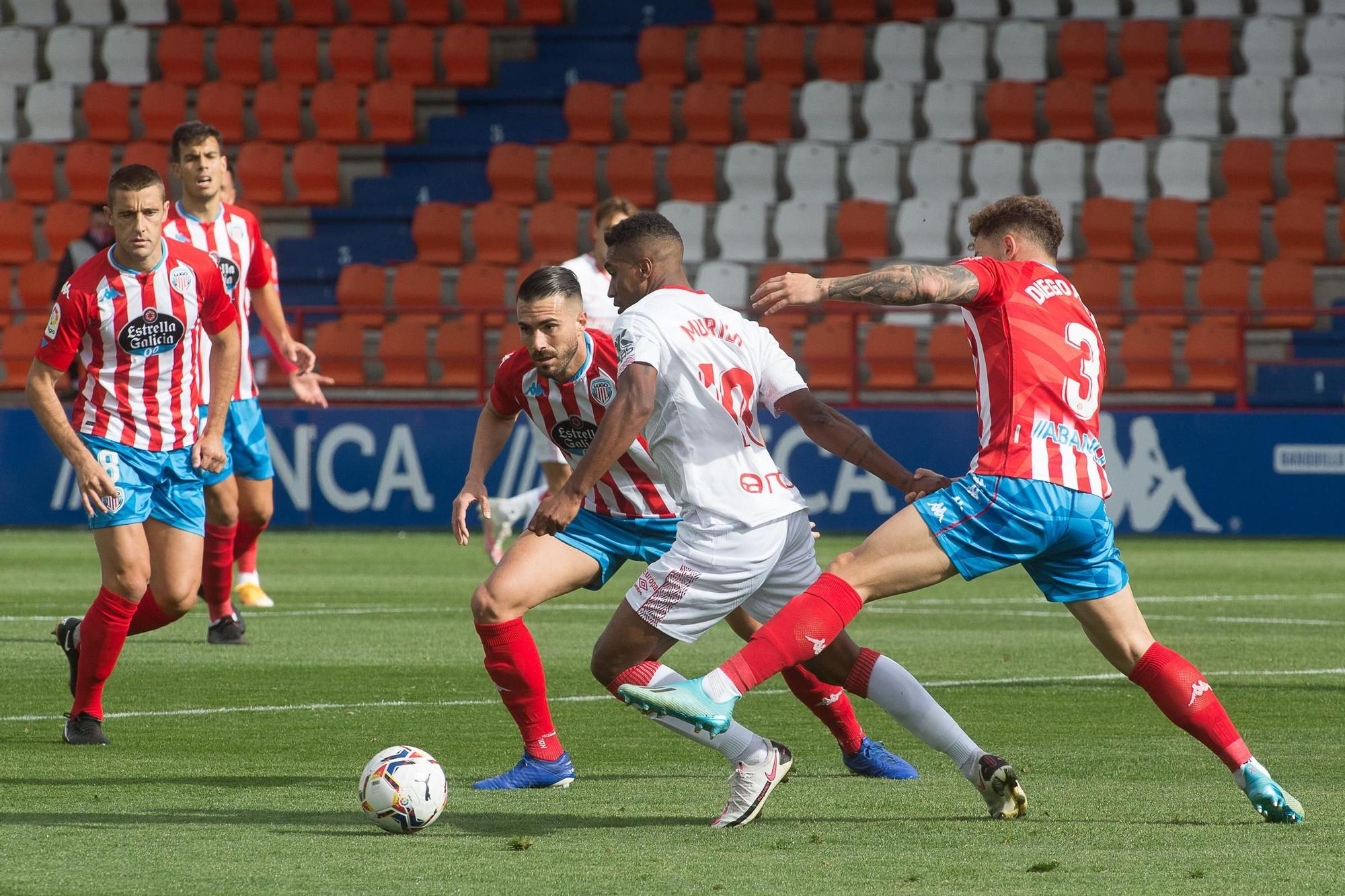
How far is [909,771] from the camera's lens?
20.0ft

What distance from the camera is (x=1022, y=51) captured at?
859 inches

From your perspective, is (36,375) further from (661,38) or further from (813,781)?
(661,38)

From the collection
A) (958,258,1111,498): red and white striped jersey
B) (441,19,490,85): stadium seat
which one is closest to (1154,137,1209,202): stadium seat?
(441,19,490,85): stadium seat

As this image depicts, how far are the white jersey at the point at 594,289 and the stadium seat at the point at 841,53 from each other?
1084 centimetres

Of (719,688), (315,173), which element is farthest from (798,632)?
(315,173)

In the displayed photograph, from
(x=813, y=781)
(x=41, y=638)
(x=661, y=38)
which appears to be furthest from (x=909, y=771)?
(x=661, y=38)

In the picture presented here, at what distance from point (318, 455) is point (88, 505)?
11.5 meters

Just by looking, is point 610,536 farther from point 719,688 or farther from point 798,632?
point 719,688

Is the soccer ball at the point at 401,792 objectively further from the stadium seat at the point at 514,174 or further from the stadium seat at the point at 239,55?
the stadium seat at the point at 239,55

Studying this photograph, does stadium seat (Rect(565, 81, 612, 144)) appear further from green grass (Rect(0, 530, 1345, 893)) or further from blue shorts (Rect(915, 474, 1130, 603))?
blue shorts (Rect(915, 474, 1130, 603))

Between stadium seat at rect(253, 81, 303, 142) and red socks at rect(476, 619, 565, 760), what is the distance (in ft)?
59.2

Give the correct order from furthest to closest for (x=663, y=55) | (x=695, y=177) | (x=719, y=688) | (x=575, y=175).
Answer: (x=663, y=55) → (x=575, y=175) → (x=695, y=177) → (x=719, y=688)

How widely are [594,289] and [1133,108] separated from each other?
10.9m

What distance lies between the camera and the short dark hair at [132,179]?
21.8 ft
